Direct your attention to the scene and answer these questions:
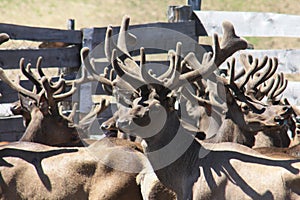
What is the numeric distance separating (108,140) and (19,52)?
2.91 meters

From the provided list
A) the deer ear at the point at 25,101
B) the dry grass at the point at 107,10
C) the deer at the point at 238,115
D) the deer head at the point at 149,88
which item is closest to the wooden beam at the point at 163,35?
the deer ear at the point at 25,101

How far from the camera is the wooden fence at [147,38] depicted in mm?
9141

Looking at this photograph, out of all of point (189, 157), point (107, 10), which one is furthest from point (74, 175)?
point (107, 10)

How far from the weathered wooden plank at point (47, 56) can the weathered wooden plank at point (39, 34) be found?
0.41 ft

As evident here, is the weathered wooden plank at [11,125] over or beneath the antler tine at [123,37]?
beneath

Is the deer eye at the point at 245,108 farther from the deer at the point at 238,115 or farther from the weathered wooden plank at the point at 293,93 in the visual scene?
the weathered wooden plank at the point at 293,93

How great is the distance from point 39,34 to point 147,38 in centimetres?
141

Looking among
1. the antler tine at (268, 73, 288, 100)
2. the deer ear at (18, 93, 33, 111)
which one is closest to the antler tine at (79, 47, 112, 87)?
the deer ear at (18, 93, 33, 111)

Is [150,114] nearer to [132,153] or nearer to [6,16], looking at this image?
[132,153]

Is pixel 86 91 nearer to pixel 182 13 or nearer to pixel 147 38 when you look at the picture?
pixel 147 38

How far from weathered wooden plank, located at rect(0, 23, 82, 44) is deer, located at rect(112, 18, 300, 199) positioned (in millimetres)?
3217

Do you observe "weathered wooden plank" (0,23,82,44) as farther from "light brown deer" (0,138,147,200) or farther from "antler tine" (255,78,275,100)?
"light brown deer" (0,138,147,200)

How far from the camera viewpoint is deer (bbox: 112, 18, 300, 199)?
18.4 feet

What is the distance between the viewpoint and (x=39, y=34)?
9.43m
